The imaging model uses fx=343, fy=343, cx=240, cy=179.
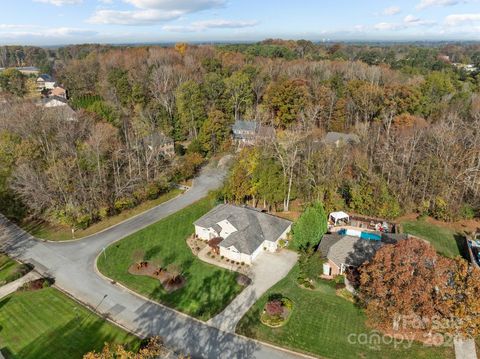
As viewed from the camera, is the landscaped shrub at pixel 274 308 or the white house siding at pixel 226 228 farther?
the white house siding at pixel 226 228

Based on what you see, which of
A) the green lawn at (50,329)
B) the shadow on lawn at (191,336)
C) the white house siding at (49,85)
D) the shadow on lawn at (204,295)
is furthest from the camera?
the white house siding at (49,85)

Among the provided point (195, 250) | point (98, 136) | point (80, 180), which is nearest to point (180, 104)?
point (98, 136)

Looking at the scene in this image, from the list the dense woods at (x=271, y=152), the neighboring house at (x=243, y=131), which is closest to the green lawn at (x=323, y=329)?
the dense woods at (x=271, y=152)

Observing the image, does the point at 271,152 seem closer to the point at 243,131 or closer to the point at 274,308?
the point at 274,308

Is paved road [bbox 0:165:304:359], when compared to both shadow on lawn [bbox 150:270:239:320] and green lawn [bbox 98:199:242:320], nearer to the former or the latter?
shadow on lawn [bbox 150:270:239:320]

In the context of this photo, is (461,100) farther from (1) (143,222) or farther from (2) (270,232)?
(1) (143,222)

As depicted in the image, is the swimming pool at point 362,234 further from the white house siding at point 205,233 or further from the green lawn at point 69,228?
the green lawn at point 69,228
